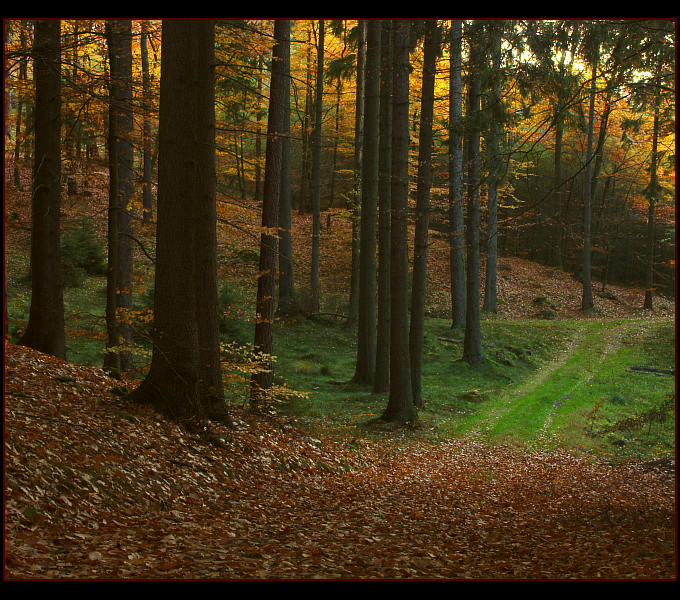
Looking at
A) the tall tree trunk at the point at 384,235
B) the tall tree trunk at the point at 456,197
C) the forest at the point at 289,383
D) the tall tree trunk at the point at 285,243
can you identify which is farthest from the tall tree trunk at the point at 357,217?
the tall tree trunk at the point at 384,235

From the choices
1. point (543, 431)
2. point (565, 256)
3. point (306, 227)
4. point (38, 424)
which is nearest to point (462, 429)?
point (543, 431)

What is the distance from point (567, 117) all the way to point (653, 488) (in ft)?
18.3

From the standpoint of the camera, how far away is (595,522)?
668 centimetres

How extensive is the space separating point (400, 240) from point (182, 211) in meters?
5.40

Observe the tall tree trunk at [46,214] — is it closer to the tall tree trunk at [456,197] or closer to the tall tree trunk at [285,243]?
the tall tree trunk at [285,243]

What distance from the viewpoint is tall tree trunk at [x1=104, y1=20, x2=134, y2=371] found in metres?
9.91

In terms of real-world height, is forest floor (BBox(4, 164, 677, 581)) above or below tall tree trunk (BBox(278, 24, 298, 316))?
below

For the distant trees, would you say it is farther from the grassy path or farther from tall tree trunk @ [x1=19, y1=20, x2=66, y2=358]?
the grassy path

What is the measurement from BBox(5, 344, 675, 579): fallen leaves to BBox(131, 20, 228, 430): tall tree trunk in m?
0.51

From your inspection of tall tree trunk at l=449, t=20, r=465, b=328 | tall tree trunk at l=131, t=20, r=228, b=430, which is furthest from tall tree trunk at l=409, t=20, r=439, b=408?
tall tree trunk at l=131, t=20, r=228, b=430

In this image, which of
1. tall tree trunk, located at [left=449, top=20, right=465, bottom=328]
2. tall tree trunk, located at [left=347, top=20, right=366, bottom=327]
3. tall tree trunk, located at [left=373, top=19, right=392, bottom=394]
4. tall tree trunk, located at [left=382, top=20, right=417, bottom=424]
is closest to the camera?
tall tree trunk, located at [left=382, top=20, right=417, bottom=424]

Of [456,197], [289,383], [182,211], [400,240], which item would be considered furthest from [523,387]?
[182,211]

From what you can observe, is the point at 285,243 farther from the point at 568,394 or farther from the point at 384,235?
the point at 568,394

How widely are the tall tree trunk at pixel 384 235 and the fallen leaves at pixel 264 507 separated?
4.71 meters
